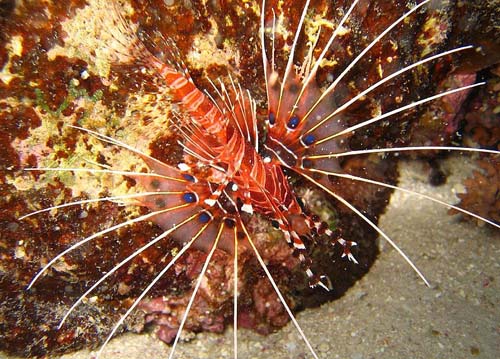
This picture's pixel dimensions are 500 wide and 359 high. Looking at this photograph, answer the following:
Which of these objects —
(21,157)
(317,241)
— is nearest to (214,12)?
(21,157)

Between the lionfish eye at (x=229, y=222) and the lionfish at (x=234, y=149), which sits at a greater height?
the lionfish at (x=234, y=149)

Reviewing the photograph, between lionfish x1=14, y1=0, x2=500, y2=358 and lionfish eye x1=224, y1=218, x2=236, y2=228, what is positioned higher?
lionfish x1=14, y1=0, x2=500, y2=358

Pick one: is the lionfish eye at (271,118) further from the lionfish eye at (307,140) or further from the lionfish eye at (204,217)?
the lionfish eye at (204,217)

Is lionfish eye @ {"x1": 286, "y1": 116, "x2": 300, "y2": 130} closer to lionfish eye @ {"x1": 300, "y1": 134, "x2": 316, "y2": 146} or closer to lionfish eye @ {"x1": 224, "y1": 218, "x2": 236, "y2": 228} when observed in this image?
lionfish eye @ {"x1": 300, "y1": 134, "x2": 316, "y2": 146}

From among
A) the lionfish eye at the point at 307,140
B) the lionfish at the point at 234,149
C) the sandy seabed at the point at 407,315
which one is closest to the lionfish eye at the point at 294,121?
the lionfish at the point at 234,149

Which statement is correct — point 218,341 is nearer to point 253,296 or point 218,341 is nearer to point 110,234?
point 253,296

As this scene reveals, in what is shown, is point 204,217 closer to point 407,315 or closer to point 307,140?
point 307,140

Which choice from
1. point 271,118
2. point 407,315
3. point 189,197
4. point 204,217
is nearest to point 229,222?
point 204,217

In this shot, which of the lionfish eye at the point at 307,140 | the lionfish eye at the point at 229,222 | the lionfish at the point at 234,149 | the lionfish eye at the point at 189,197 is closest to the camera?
the lionfish at the point at 234,149

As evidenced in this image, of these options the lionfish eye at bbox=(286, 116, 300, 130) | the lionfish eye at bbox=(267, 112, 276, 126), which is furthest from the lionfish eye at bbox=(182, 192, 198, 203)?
the lionfish eye at bbox=(286, 116, 300, 130)
